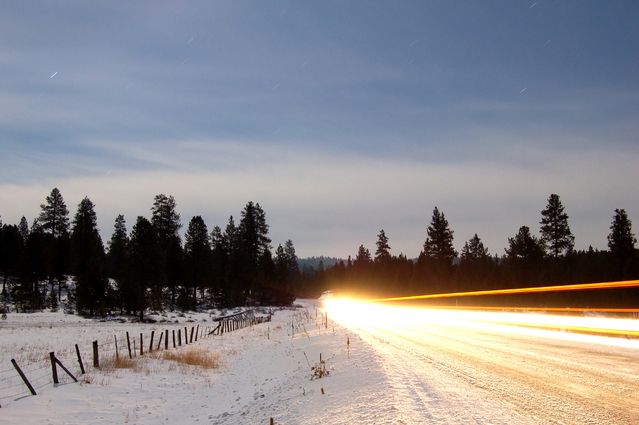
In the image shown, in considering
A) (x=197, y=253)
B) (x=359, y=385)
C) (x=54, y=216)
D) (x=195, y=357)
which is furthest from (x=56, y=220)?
(x=359, y=385)

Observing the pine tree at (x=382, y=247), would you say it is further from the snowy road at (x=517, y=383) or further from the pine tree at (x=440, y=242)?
the snowy road at (x=517, y=383)

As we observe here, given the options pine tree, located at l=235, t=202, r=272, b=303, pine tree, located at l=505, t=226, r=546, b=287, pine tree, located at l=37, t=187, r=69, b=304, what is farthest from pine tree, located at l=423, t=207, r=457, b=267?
pine tree, located at l=37, t=187, r=69, b=304

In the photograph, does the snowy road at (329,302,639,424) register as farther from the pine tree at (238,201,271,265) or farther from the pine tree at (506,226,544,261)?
the pine tree at (238,201,271,265)

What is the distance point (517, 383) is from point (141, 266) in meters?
47.0

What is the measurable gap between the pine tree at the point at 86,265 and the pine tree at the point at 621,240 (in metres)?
56.8

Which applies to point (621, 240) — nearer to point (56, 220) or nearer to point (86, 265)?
point (86, 265)

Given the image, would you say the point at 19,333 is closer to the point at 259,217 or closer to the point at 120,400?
the point at 120,400

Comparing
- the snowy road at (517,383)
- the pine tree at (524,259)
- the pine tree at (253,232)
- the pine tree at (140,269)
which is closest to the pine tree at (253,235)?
A: the pine tree at (253,232)

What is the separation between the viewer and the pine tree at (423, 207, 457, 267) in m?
60.8

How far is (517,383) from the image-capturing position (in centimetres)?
654

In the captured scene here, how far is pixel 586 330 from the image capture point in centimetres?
1316

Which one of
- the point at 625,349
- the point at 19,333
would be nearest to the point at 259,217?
the point at 19,333

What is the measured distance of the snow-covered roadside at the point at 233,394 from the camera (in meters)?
7.61

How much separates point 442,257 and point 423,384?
2231 inches
